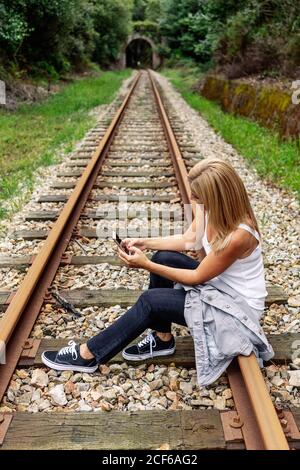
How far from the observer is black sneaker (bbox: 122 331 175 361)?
271cm

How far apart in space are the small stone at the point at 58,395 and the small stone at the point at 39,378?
8 cm

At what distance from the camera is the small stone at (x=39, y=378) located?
2.53 m

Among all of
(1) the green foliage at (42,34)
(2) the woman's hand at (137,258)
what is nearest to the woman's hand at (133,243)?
(2) the woman's hand at (137,258)

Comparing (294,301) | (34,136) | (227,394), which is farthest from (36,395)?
(34,136)

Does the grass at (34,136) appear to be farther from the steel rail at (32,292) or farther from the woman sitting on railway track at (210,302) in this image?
the woman sitting on railway track at (210,302)

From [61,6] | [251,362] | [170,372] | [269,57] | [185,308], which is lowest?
[170,372]

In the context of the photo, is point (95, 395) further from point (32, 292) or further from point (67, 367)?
point (32, 292)

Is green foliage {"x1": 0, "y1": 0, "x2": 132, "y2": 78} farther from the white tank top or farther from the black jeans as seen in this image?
the white tank top

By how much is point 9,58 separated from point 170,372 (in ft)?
43.0

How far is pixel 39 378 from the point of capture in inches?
101

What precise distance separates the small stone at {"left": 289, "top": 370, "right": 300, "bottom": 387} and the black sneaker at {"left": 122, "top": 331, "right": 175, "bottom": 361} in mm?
665

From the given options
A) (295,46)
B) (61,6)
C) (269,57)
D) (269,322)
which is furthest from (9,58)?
(269,322)

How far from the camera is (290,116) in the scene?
7953mm
